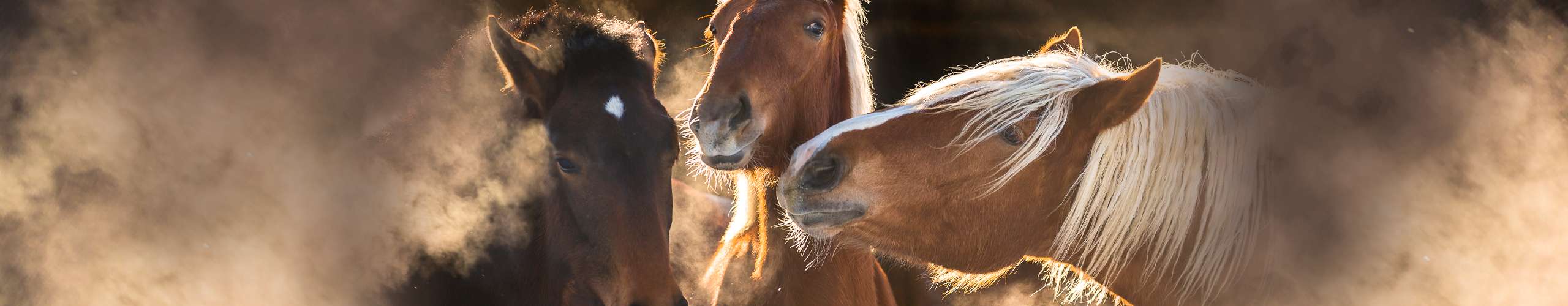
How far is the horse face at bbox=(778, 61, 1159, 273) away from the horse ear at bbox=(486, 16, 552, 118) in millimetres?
1268

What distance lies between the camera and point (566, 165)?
121 inches

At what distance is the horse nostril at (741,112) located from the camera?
2906mm

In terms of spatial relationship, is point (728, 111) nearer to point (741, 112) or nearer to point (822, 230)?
point (741, 112)

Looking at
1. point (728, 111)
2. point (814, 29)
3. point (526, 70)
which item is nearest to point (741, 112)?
point (728, 111)

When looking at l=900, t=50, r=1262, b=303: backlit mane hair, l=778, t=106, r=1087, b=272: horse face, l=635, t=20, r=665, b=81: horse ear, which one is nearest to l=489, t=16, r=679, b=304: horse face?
l=635, t=20, r=665, b=81: horse ear

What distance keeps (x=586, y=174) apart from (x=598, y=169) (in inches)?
2.1

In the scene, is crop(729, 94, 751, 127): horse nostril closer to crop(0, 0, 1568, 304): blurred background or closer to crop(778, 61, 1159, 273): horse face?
crop(778, 61, 1159, 273): horse face

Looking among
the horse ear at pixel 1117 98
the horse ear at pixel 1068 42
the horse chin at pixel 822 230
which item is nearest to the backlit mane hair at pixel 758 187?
the horse ear at pixel 1068 42

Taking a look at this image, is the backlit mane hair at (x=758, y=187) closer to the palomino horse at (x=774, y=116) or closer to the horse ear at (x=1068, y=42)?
the palomino horse at (x=774, y=116)

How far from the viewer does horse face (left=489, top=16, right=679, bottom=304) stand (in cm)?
304

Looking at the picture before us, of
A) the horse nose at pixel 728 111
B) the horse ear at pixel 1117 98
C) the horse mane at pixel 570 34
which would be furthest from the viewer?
the horse mane at pixel 570 34

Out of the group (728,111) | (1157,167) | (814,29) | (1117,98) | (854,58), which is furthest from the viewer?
(854,58)

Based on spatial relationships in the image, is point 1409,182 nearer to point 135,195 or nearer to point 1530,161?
point 1530,161

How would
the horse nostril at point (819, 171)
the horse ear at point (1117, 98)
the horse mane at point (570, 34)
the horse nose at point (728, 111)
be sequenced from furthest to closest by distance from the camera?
the horse mane at point (570, 34), the horse nose at point (728, 111), the horse nostril at point (819, 171), the horse ear at point (1117, 98)
